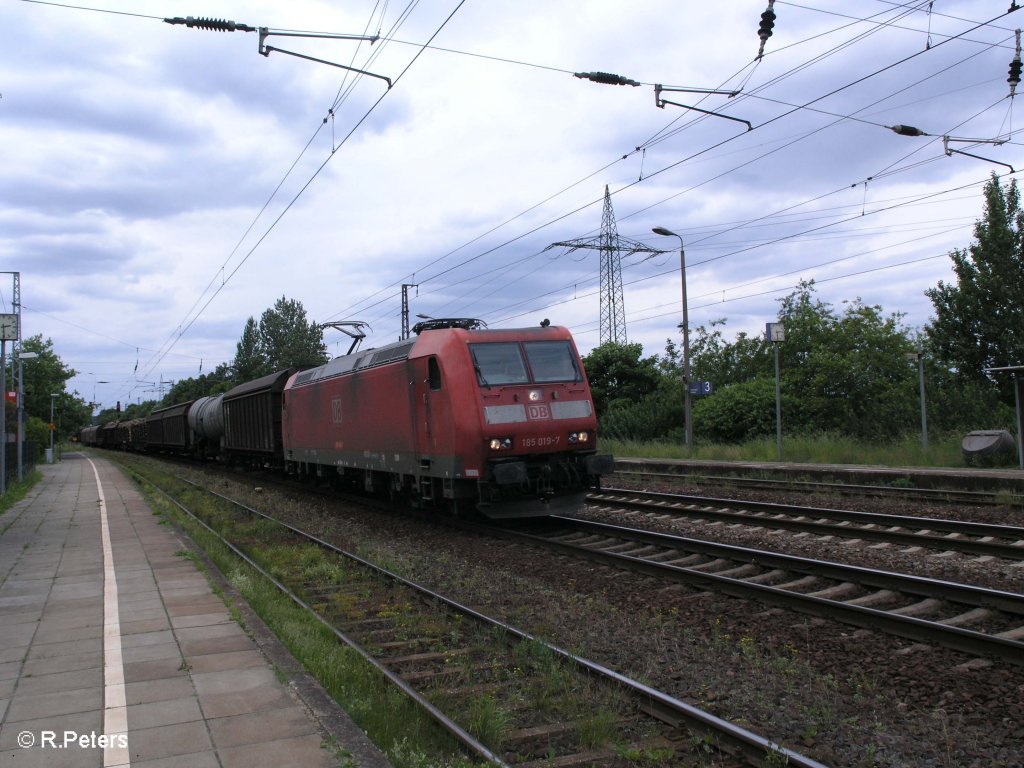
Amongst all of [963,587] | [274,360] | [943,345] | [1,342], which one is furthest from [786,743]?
[274,360]

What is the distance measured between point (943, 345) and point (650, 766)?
2197cm

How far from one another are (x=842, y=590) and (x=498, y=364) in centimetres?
583

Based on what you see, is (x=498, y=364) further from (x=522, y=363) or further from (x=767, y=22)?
(x=767, y=22)

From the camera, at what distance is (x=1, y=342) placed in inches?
743

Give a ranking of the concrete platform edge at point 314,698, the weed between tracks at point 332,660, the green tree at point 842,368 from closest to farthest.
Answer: the concrete platform edge at point 314,698 → the weed between tracks at point 332,660 → the green tree at point 842,368

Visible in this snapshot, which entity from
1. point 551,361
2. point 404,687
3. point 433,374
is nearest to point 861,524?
point 551,361

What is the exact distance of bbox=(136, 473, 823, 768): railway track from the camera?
417cm

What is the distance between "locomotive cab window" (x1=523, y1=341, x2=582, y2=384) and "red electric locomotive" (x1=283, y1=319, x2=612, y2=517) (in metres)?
0.02

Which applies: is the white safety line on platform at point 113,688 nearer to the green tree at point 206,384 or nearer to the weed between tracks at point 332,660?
the weed between tracks at point 332,660

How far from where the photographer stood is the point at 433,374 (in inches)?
469

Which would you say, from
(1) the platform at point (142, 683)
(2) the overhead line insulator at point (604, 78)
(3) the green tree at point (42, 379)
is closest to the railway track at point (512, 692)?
(1) the platform at point (142, 683)

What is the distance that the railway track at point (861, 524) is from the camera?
9.16 m

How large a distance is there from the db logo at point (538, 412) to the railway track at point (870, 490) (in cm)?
645

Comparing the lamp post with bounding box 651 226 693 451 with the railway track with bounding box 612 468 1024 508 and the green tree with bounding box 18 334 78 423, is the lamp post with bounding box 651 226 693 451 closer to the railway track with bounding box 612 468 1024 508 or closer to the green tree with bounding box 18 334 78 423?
the railway track with bounding box 612 468 1024 508
